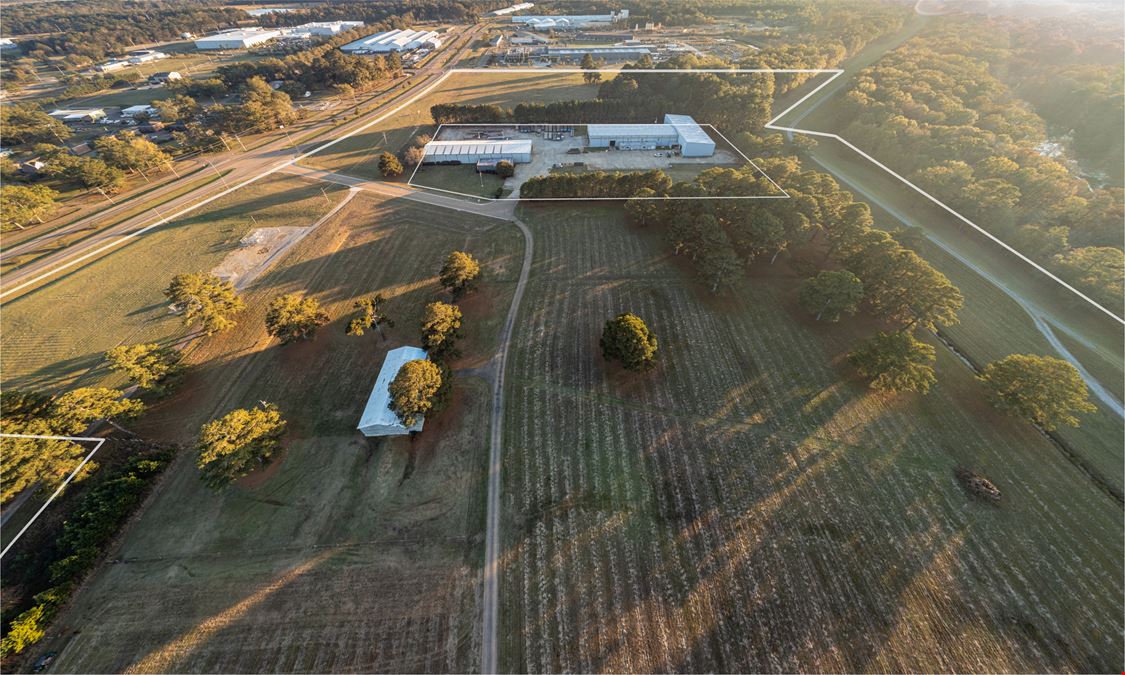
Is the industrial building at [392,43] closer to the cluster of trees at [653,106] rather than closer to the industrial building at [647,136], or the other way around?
the cluster of trees at [653,106]

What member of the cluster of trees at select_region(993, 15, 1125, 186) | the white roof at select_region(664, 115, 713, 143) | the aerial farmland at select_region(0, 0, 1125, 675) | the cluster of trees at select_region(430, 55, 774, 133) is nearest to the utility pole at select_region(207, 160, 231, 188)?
the aerial farmland at select_region(0, 0, 1125, 675)

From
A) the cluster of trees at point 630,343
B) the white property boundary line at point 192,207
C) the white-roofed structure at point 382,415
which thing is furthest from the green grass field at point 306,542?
the white property boundary line at point 192,207

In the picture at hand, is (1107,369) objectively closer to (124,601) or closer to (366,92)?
(124,601)

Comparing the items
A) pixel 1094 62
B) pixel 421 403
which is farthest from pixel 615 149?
pixel 1094 62

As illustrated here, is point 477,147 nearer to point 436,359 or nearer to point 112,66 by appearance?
point 436,359

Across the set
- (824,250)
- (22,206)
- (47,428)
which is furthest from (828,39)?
(22,206)

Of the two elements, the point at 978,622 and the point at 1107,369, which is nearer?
the point at 978,622

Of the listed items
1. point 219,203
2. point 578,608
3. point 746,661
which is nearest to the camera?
point 746,661
